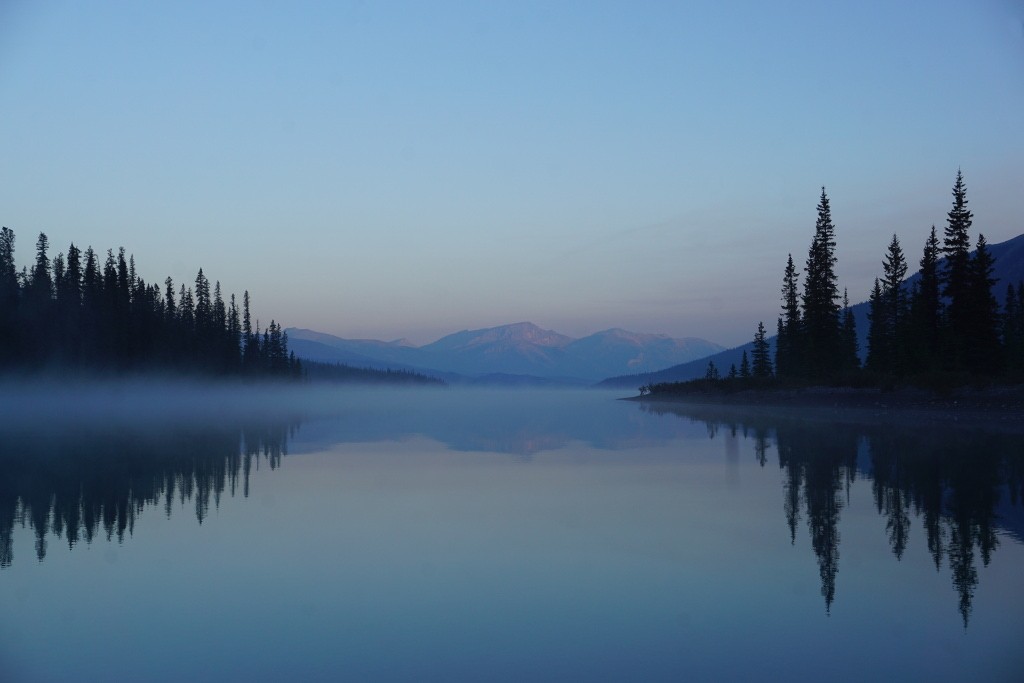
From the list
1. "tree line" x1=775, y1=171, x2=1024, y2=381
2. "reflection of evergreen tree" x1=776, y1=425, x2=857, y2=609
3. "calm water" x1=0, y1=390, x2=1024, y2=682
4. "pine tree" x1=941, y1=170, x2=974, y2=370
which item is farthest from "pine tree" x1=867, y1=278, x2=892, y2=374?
"calm water" x1=0, y1=390, x2=1024, y2=682

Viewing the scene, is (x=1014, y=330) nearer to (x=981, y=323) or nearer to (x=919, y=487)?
(x=981, y=323)

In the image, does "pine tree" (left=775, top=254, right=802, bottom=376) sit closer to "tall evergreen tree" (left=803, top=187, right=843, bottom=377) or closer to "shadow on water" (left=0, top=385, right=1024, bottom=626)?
"tall evergreen tree" (left=803, top=187, right=843, bottom=377)

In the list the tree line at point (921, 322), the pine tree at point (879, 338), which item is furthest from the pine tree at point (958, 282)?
the pine tree at point (879, 338)

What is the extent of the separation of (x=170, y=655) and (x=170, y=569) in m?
4.11

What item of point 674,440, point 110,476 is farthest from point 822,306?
point 110,476

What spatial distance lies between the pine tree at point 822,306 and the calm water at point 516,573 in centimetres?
5939

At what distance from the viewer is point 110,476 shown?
2356cm

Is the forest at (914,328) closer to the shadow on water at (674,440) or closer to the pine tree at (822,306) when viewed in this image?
the pine tree at (822,306)

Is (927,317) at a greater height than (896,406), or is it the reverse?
(927,317)

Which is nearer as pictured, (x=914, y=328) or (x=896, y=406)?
(x=896, y=406)

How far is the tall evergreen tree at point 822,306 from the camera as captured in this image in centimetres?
8244

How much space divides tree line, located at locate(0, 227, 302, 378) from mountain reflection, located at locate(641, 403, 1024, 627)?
83.8 m

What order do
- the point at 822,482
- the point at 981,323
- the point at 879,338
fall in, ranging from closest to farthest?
the point at 822,482 < the point at 981,323 < the point at 879,338

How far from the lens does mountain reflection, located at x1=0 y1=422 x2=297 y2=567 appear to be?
16344mm
